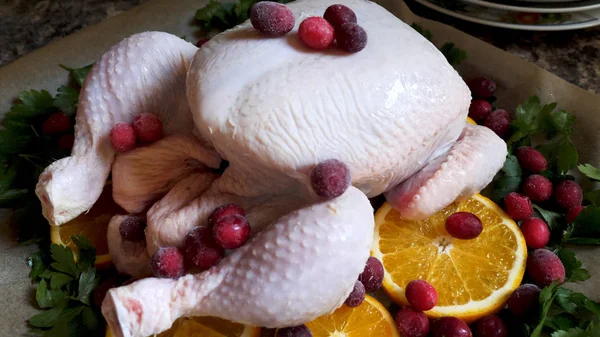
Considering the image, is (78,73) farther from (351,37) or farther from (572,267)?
(572,267)

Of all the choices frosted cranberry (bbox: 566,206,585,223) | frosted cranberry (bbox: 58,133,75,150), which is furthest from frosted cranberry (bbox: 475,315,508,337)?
frosted cranberry (bbox: 58,133,75,150)

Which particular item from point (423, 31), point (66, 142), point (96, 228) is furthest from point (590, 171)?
point (66, 142)

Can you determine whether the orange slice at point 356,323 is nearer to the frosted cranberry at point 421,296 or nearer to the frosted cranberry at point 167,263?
the frosted cranberry at point 421,296

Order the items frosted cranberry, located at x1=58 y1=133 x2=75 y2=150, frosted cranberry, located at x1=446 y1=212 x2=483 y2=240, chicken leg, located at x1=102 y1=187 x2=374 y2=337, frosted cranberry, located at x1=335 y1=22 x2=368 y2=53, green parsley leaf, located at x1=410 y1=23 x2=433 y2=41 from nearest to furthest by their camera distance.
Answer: chicken leg, located at x1=102 y1=187 x2=374 y2=337 < frosted cranberry, located at x1=335 y1=22 x2=368 y2=53 < frosted cranberry, located at x1=446 y1=212 x2=483 y2=240 < frosted cranberry, located at x1=58 y1=133 x2=75 y2=150 < green parsley leaf, located at x1=410 y1=23 x2=433 y2=41

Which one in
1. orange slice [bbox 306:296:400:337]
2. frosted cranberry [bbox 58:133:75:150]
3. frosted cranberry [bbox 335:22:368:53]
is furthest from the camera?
frosted cranberry [bbox 58:133:75:150]

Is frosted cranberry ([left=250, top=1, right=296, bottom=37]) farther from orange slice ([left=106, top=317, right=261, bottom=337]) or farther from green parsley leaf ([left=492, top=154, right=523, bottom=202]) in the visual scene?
green parsley leaf ([left=492, top=154, right=523, bottom=202])
